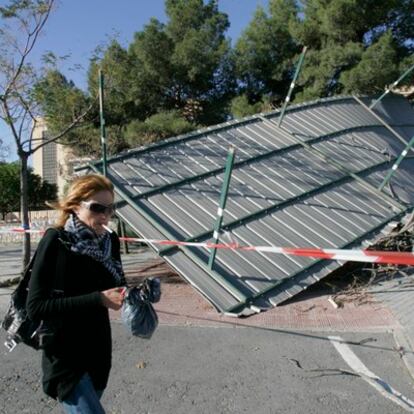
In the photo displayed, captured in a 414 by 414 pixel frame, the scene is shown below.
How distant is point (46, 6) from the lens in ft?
33.5

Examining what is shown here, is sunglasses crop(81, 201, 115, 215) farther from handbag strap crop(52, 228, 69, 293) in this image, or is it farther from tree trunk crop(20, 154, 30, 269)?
tree trunk crop(20, 154, 30, 269)

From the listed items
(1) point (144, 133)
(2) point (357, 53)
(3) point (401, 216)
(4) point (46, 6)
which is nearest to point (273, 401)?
(3) point (401, 216)

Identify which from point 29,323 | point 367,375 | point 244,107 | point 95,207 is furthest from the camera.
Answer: point 244,107

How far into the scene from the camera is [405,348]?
5445 millimetres

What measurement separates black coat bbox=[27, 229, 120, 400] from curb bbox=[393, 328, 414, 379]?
11.5 feet

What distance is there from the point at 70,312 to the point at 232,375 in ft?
9.69

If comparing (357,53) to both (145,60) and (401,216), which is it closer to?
(145,60)

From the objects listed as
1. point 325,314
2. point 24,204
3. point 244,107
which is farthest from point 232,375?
point 244,107

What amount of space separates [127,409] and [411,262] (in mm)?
2541

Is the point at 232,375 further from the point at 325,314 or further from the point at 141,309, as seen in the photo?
the point at 141,309

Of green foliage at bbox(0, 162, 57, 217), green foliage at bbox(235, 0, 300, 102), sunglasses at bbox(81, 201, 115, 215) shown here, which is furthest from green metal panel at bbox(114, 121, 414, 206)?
green foliage at bbox(0, 162, 57, 217)

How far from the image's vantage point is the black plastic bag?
229cm

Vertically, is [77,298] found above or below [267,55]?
below

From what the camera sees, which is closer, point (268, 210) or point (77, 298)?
point (77, 298)
